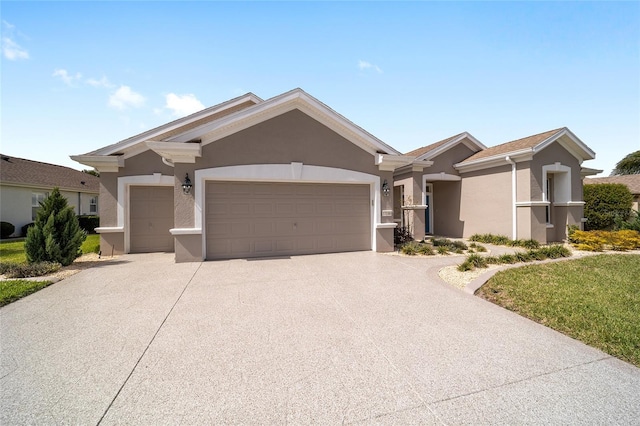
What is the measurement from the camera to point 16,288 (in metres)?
5.52

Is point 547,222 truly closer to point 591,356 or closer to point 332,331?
point 591,356

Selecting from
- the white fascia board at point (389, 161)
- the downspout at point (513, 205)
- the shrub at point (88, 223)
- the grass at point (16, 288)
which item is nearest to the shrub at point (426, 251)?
the white fascia board at point (389, 161)

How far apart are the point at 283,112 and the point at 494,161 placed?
1029 cm

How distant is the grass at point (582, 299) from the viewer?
3.50 meters

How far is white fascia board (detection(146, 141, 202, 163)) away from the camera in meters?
7.52

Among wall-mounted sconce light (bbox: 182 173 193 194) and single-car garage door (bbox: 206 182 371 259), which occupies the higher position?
wall-mounted sconce light (bbox: 182 173 193 194)

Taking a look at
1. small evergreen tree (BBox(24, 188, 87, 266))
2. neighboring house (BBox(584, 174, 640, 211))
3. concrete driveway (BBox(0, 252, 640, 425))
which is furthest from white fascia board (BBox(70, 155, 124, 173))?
neighboring house (BBox(584, 174, 640, 211))

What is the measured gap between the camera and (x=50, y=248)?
739 cm

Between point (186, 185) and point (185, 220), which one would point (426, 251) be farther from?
point (186, 185)

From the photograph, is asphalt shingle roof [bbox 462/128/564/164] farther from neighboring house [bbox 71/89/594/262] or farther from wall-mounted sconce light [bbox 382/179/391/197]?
wall-mounted sconce light [bbox 382/179/391/197]

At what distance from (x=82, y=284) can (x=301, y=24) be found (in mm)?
9315

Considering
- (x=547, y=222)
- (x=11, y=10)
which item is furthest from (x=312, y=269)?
(x=547, y=222)

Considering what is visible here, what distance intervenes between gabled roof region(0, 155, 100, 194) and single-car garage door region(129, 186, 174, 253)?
11.9 meters

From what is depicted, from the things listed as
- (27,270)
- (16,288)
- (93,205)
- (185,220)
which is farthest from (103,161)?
(93,205)
